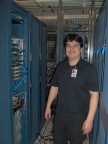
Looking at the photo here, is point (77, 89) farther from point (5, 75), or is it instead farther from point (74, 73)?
point (5, 75)

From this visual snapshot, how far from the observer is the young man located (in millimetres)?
1487

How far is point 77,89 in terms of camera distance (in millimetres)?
1539

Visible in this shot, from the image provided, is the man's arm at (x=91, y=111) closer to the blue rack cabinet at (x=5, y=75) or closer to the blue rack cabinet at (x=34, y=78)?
the blue rack cabinet at (x=5, y=75)

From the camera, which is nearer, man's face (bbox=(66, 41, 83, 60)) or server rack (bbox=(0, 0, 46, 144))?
server rack (bbox=(0, 0, 46, 144))

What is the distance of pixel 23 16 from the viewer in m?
1.96

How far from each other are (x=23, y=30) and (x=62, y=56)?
1546mm

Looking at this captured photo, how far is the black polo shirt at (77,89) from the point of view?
1.50 m

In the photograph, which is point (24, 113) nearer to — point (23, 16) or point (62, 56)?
point (23, 16)

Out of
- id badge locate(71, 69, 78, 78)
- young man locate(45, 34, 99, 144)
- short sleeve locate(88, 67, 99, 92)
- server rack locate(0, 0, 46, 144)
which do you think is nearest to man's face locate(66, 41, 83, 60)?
young man locate(45, 34, 99, 144)

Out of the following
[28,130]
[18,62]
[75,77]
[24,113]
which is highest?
[18,62]

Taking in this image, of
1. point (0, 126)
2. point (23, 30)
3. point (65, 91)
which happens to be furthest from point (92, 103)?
point (23, 30)

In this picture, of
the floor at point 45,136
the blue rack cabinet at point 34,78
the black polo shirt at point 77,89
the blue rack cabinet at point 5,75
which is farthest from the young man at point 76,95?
the floor at point 45,136

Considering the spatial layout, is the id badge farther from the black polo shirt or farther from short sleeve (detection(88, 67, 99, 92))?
short sleeve (detection(88, 67, 99, 92))

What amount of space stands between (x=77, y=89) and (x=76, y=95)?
2.8 inches
